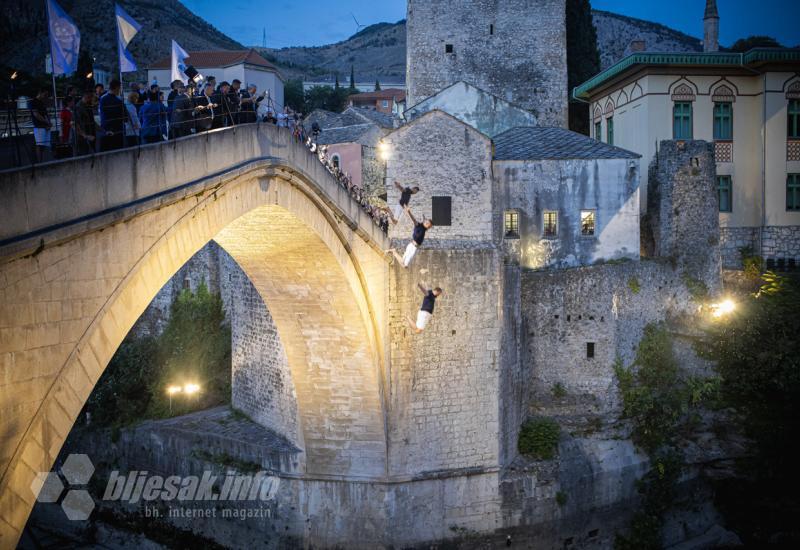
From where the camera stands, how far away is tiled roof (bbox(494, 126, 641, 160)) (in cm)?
2244

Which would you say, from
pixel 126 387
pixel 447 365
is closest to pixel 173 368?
pixel 126 387

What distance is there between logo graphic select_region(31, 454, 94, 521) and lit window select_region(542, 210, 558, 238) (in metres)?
14.9

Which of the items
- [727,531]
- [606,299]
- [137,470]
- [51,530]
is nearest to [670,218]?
Answer: [606,299]

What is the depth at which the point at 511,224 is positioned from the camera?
22547mm

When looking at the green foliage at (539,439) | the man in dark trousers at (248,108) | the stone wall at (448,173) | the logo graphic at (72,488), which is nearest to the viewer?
the man in dark trousers at (248,108)

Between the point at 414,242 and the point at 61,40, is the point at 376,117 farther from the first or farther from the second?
the point at 61,40

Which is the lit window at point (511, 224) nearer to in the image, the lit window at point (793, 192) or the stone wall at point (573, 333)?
the stone wall at point (573, 333)

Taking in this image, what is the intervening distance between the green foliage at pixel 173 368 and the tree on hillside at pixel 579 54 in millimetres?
17670

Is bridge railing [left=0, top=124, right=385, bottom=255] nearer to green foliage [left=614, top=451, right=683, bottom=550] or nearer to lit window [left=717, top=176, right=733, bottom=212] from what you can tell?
green foliage [left=614, top=451, right=683, bottom=550]

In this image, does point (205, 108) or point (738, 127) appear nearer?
point (205, 108)

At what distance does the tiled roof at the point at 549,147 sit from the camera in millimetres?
22438

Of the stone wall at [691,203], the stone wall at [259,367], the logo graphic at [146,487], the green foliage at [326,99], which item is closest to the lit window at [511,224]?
the stone wall at [691,203]

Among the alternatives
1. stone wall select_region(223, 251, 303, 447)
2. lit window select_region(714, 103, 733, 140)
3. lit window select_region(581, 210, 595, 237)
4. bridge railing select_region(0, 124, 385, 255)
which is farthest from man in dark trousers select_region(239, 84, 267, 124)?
lit window select_region(714, 103, 733, 140)

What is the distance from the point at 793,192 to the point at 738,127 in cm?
289
